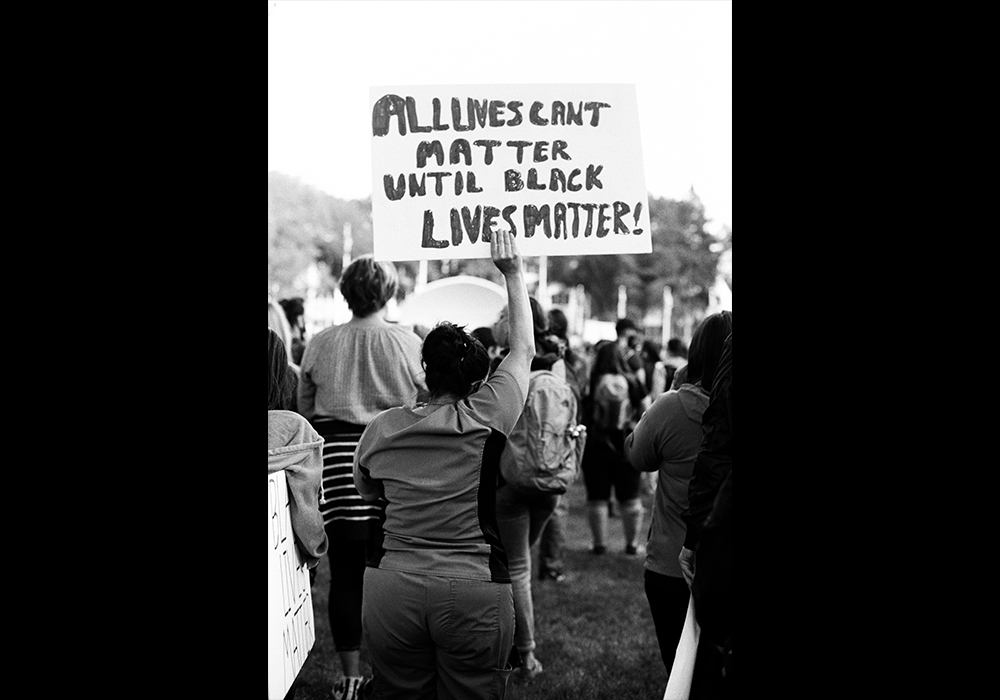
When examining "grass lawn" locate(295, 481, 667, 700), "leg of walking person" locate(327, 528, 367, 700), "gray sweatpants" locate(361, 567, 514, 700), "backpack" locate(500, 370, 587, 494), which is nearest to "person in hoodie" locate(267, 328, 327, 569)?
"gray sweatpants" locate(361, 567, 514, 700)

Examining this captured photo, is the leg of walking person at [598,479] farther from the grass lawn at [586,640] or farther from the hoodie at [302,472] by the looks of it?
the hoodie at [302,472]

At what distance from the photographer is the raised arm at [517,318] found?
3229 mm

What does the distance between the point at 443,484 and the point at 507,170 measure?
3.67 feet

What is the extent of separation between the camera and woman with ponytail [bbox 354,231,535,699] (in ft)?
9.93

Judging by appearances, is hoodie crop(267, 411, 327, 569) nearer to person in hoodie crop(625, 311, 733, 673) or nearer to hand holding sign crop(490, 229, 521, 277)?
hand holding sign crop(490, 229, 521, 277)

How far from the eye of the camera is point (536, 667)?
514cm

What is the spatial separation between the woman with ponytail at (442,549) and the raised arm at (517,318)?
0.03 metres

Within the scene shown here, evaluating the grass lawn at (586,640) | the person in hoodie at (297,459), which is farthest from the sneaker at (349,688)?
the person in hoodie at (297,459)
